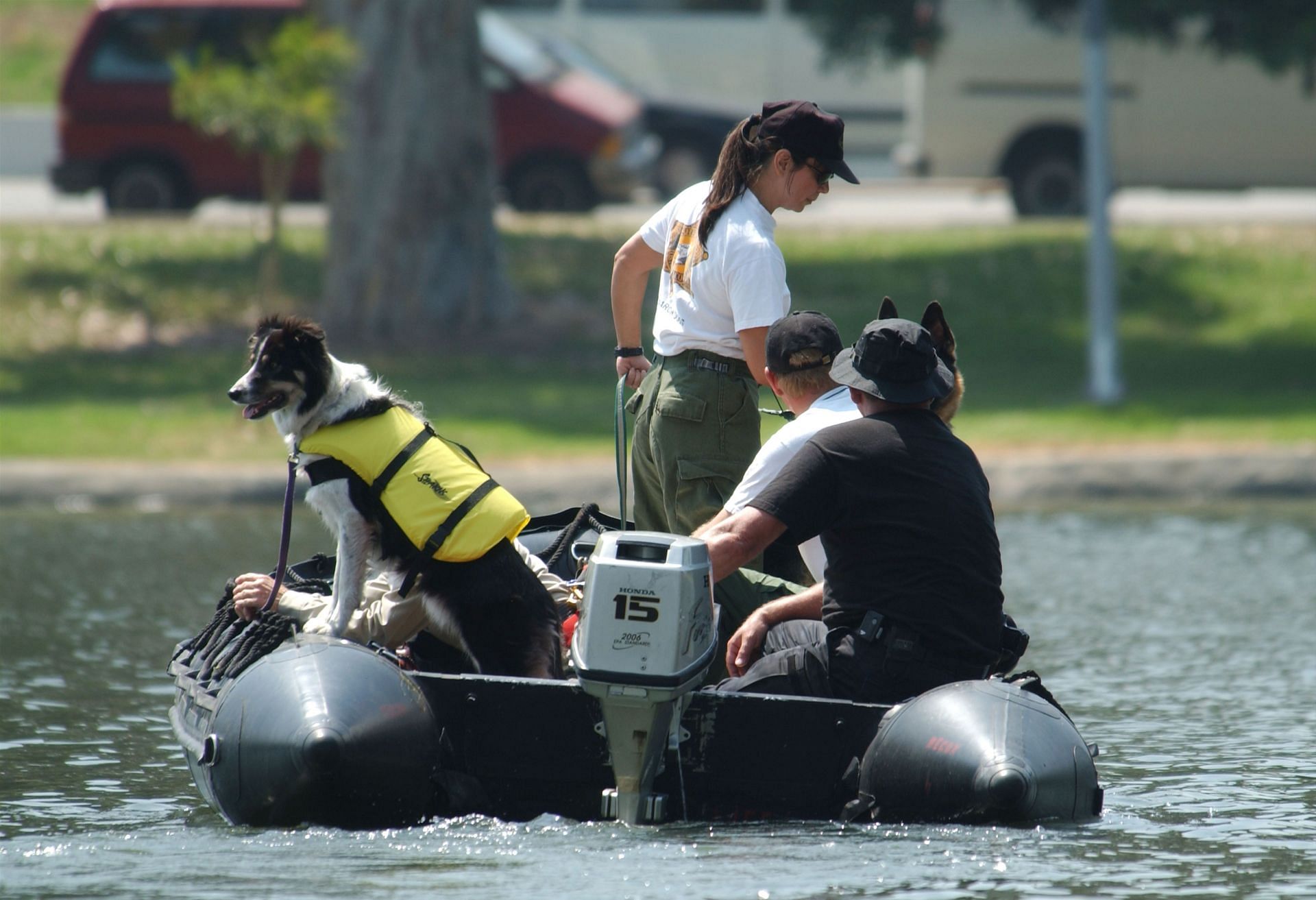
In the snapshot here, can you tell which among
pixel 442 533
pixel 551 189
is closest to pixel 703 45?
pixel 551 189

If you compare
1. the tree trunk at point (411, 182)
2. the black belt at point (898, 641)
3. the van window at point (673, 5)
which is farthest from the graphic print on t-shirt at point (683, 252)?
the van window at point (673, 5)

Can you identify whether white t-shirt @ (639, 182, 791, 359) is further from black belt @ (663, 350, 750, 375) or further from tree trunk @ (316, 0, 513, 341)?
tree trunk @ (316, 0, 513, 341)

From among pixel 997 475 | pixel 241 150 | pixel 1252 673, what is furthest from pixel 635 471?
pixel 241 150

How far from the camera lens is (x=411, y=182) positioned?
2091 cm

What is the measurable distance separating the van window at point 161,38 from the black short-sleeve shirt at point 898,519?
1854 cm

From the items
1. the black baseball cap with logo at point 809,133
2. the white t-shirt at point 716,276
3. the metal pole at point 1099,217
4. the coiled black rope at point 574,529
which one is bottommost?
the coiled black rope at point 574,529

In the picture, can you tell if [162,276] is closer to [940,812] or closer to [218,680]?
[218,680]

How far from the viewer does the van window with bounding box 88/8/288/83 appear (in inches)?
941

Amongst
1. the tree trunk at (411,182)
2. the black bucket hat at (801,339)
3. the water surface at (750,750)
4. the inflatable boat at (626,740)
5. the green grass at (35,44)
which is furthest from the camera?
the green grass at (35,44)

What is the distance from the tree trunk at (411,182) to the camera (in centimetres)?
2058

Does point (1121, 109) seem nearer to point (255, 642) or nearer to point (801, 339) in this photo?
point (801, 339)

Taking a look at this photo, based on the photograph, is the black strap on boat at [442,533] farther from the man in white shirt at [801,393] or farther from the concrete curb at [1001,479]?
the concrete curb at [1001,479]

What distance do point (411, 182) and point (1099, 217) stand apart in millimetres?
6719

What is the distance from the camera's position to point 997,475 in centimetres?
1628
